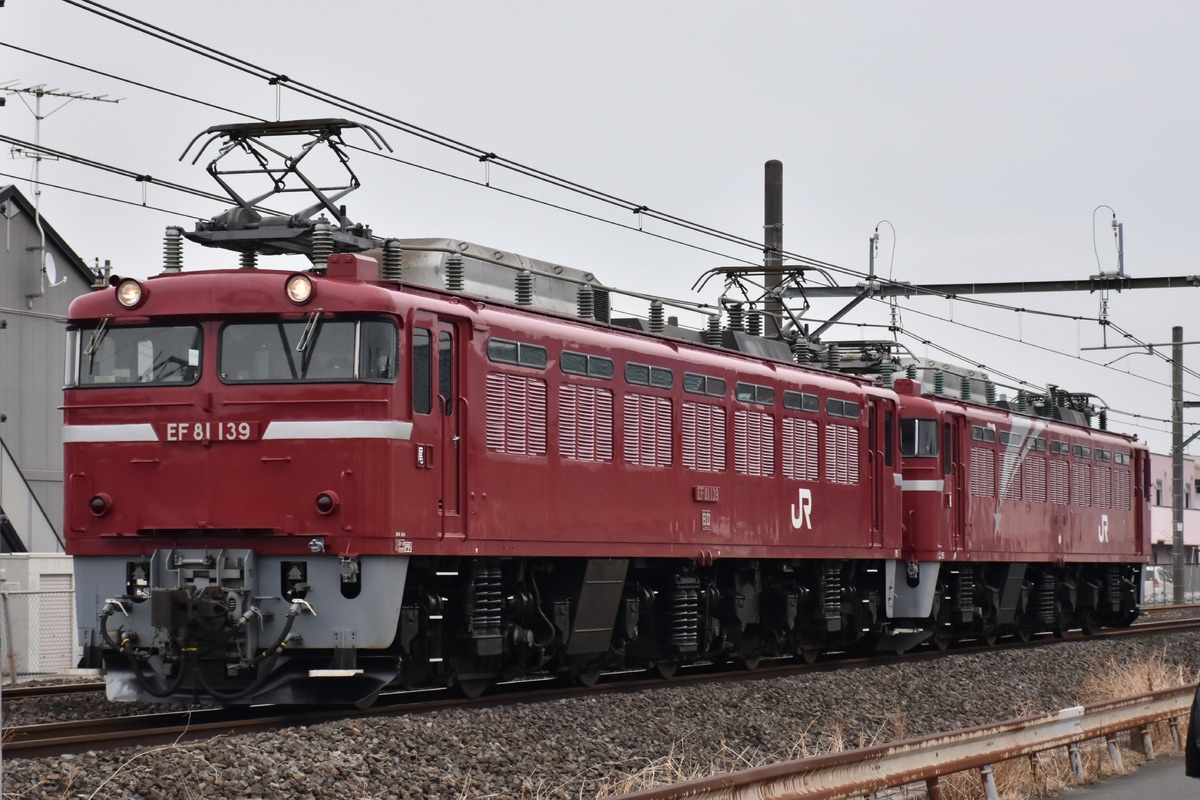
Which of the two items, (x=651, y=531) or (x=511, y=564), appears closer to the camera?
(x=511, y=564)

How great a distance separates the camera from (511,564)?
1709 cm

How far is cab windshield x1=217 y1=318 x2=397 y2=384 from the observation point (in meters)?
14.7

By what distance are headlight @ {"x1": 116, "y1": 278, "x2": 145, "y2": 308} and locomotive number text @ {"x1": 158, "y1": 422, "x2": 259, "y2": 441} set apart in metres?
1.14

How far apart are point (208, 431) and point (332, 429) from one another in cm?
107

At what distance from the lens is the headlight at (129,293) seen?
1523cm

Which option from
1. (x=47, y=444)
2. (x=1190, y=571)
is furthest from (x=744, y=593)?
(x=1190, y=571)

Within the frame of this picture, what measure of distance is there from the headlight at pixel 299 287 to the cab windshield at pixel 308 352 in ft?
0.61

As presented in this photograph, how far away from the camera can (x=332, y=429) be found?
14594 millimetres

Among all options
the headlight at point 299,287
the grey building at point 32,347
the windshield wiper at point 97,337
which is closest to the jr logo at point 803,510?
the headlight at point 299,287

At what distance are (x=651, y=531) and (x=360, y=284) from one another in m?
5.31

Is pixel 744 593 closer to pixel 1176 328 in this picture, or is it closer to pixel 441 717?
pixel 441 717

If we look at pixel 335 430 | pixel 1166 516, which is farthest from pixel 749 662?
pixel 1166 516

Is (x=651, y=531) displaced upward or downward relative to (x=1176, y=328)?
downward

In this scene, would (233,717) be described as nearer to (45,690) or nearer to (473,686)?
(473,686)
